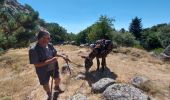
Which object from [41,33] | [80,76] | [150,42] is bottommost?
[150,42]

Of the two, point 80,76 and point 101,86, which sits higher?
point 80,76

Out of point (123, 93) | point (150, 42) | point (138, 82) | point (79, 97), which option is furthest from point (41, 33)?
point (150, 42)

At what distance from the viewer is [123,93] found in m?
10.9

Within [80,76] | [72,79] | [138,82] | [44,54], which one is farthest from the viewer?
[80,76]

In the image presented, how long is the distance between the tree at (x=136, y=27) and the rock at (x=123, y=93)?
75151 mm

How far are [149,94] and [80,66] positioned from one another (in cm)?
457

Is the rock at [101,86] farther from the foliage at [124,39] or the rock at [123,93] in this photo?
the foliage at [124,39]

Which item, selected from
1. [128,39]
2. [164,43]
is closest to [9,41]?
[128,39]

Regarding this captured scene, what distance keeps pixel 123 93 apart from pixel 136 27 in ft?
252

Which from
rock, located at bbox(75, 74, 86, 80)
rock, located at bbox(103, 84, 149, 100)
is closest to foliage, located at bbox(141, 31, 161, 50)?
rock, located at bbox(75, 74, 86, 80)

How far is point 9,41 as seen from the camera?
45.5 meters

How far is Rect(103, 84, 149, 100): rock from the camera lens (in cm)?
1078

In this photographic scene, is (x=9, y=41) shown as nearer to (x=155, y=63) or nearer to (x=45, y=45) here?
(x=155, y=63)

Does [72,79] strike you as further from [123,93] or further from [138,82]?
[123,93]
